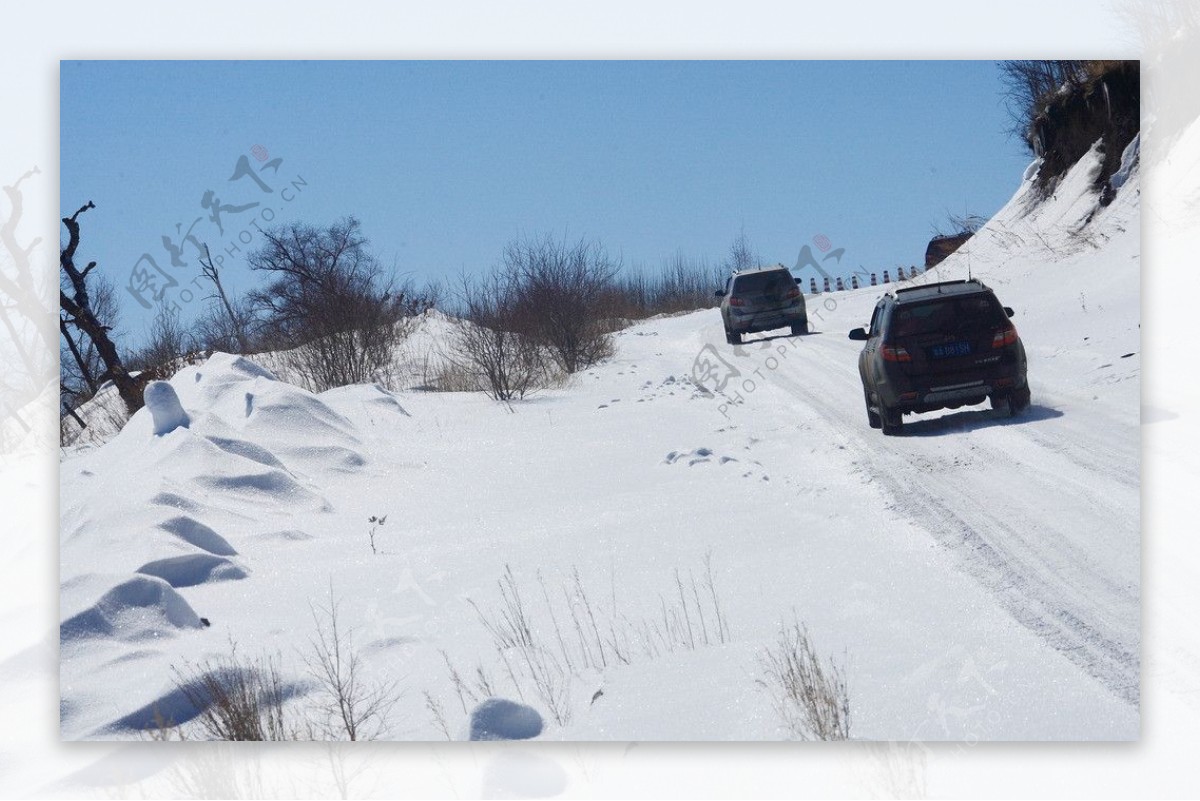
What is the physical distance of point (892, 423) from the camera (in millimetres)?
9305

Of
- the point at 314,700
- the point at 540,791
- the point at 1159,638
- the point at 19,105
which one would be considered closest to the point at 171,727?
the point at 314,700

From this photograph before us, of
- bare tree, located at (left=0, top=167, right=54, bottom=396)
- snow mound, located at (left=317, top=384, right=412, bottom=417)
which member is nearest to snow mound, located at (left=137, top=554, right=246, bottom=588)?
bare tree, located at (left=0, top=167, right=54, bottom=396)

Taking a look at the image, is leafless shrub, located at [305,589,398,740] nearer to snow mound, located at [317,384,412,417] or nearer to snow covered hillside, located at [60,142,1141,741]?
snow covered hillside, located at [60,142,1141,741]

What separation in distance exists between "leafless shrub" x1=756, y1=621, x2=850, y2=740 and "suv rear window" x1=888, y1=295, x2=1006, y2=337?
3362 mm

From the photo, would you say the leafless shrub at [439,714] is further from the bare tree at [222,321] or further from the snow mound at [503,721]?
the bare tree at [222,321]

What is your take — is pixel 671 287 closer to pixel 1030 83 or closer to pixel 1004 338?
pixel 1004 338

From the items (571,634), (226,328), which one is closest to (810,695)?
(571,634)

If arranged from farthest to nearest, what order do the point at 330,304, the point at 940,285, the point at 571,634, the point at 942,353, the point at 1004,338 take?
the point at 330,304 → the point at 942,353 → the point at 940,285 → the point at 1004,338 → the point at 571,634

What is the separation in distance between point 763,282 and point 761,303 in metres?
0.88

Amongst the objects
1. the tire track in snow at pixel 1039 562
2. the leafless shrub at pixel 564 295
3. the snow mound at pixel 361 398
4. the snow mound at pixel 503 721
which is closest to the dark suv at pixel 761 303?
the leafless shrub at pixel 564 295

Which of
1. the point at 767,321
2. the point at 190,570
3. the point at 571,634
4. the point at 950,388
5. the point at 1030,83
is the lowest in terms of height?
the point at 571,634

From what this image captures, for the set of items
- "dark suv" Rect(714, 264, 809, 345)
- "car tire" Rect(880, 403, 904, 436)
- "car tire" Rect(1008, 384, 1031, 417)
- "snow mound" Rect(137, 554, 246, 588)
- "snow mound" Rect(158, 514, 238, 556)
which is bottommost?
"snow mound" Rect(137, 554, 246, 588)

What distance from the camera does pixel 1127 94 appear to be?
7934mm

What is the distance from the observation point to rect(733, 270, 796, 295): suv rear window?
834 cm
